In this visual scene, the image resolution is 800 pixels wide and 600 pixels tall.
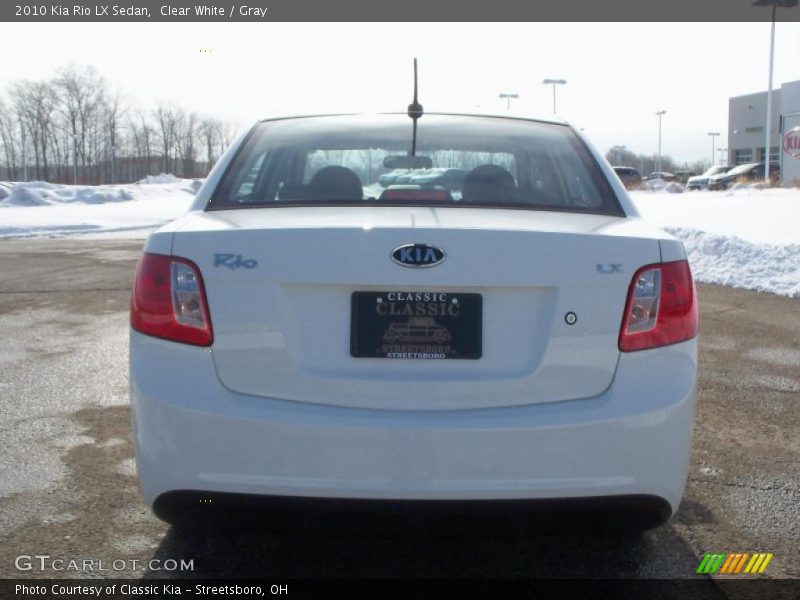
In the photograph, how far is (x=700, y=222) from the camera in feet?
50.6

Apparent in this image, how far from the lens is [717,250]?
11578 mm

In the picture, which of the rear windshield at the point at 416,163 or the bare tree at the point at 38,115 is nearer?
the rear windshield at the point at 416,163

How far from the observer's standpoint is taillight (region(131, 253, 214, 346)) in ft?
8.08

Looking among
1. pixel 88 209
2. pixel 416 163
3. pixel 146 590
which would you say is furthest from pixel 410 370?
pixel 88 209

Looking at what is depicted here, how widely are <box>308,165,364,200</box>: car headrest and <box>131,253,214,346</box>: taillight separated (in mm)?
689

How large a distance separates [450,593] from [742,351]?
4498 mm

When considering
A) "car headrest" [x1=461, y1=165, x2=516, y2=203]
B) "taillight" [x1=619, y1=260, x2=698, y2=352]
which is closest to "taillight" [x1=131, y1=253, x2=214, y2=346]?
"car headrest" [x1=461, y1=165, x2=516, y2=203]

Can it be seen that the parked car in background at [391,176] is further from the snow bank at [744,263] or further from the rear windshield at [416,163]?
the snow bank at [744,263]

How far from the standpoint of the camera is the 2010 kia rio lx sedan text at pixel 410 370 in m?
2.36

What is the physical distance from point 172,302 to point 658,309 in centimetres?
145

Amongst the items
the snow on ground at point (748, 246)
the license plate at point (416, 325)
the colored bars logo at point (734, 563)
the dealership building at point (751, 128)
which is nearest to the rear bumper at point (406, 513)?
the license plate at point (416, 325)

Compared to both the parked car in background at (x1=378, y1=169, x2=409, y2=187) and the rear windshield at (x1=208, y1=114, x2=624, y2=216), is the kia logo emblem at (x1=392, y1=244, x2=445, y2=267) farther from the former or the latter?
the parked car in background at (x1=378, y1=169, x2=409, y2=187)

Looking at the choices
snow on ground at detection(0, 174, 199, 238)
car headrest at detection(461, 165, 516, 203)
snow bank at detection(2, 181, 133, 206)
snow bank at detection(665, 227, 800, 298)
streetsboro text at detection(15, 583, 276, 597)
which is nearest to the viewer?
streetsboro text at detection(15, 583, 276, 597)

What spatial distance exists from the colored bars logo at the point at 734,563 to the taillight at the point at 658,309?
940mm
